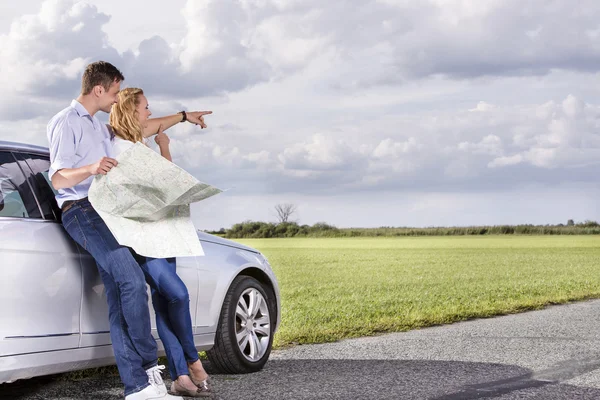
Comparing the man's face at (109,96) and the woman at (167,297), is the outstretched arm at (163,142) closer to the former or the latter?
the woman at (167,297)

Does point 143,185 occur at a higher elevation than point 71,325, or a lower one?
higher

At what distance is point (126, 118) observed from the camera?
5.37 meters

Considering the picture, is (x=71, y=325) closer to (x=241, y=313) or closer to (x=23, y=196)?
(x=23, y=196)

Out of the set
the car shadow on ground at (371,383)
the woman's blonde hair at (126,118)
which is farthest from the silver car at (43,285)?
the car shadow on ground at (371,383)

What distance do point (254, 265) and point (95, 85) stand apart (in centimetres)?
221

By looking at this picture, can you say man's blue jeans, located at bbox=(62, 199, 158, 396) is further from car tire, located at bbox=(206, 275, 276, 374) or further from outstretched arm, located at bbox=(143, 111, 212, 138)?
car tire, located at bbox=(206, 275, 276, 374)

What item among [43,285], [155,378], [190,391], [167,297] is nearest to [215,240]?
[167,297]

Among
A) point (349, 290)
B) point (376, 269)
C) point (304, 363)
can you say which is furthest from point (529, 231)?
point (304, 363)

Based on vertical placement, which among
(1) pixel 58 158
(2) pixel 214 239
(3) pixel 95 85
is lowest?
(2) pixel 214 239

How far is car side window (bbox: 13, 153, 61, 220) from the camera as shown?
5102mm

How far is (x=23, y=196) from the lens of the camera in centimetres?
498

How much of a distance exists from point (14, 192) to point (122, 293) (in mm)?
886

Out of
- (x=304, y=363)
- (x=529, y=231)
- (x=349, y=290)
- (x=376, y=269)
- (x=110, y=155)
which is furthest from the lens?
(x=529, y=231)

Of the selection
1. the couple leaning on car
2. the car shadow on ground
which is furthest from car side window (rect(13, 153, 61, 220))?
the car shadow on ground
